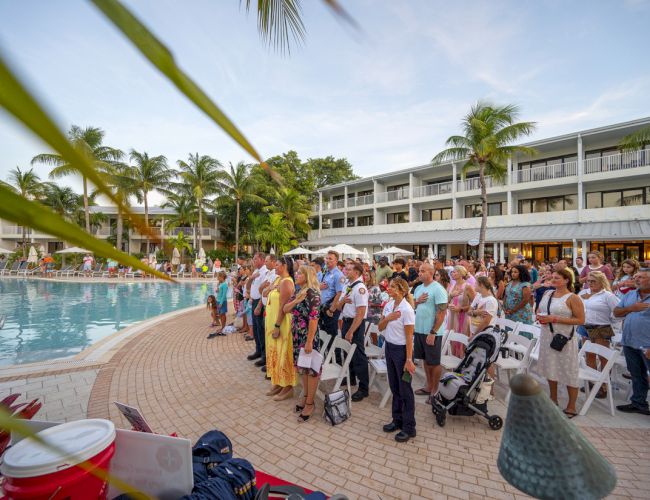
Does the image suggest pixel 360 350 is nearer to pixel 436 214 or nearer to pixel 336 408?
pixel 336 408

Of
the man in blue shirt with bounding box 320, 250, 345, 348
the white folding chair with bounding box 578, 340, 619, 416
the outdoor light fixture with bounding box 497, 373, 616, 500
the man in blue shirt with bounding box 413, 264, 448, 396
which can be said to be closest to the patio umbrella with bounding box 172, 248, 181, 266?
the man in blue shirt with bounding box 320, 250, 345, 348

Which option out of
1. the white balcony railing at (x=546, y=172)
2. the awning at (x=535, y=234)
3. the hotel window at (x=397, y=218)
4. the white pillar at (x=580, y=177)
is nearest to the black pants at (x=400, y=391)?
the awning at (x=535, y=234)

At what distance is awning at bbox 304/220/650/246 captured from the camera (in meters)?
18.8

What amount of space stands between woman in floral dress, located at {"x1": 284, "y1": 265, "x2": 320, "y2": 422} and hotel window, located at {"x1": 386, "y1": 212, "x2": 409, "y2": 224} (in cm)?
2910

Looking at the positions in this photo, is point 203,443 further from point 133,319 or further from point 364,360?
point 133,319

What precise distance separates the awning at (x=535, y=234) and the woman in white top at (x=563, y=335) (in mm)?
17988

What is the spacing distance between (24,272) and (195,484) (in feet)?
115

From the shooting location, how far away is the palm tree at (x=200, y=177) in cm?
3455

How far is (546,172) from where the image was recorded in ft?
77.0

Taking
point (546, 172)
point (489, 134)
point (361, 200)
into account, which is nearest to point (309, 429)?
point (489, 134)

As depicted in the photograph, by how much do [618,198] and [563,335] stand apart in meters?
22.8

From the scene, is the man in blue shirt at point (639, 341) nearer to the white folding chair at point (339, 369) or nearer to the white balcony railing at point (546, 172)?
the white folding chair at point (339, 369)

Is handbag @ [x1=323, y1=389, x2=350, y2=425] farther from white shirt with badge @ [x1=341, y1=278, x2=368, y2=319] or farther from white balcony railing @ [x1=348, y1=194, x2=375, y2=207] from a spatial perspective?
white balcony railing @ [x1=348, y1=194, x2=375, y2=207]

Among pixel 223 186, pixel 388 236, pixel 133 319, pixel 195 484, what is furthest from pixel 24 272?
pixel 195 484
